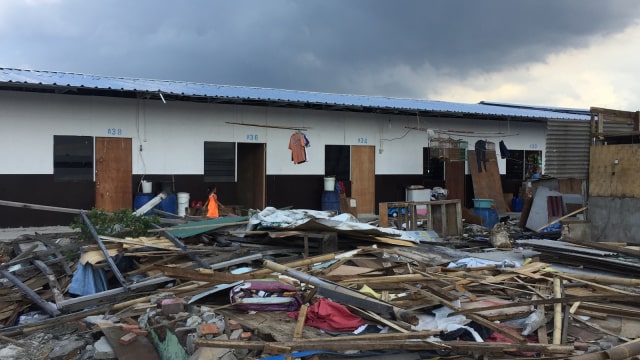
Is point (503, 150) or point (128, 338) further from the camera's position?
point (503, 150)

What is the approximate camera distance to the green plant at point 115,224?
875 centimetres

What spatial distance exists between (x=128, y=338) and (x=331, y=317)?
2.06m

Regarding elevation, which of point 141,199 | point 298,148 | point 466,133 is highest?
point 466,133

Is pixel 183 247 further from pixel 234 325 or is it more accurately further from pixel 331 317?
pixel 331 317

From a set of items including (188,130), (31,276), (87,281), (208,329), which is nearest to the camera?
(208,329)

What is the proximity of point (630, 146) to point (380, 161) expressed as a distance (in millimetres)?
8196

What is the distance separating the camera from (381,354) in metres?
4.17

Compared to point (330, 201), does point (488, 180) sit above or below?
above

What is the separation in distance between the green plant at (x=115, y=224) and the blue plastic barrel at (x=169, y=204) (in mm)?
4374

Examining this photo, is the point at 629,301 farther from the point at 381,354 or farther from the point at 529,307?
the point at 381,354

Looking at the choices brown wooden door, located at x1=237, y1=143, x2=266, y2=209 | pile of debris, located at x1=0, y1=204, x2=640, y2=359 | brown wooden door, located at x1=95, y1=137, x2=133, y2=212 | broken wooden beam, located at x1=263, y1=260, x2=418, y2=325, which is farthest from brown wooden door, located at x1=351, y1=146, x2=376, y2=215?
broken wooden beam, located at x1=263, y1=260, x2=418, y2=325

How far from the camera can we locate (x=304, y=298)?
535 centimetres

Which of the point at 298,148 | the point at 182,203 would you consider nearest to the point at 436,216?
the point at 298,148

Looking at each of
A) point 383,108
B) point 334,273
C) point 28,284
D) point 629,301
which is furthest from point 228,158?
point 629,301
